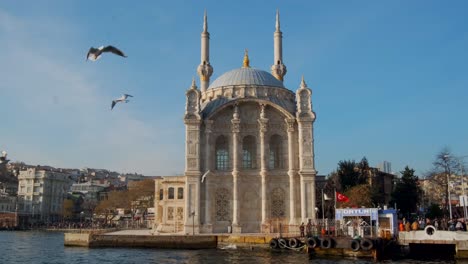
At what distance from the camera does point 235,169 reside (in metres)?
45.0

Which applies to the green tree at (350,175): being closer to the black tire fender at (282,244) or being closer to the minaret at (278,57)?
the minaret at (278,57)

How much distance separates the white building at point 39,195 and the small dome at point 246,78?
228ft

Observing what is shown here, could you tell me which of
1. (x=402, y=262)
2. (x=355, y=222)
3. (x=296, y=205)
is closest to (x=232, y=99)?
(x=296, y=205)

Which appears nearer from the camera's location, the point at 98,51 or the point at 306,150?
the point at 98,51

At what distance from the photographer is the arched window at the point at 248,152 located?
47688 millimetres

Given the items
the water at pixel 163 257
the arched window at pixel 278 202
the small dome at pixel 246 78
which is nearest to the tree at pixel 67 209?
the small dome at pixel 246 78

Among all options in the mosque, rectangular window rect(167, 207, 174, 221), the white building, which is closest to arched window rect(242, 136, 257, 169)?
the mosque

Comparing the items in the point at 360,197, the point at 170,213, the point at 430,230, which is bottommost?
the point at 430,230

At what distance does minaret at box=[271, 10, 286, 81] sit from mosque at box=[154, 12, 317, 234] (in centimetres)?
753

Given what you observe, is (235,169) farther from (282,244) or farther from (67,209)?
(67,209)

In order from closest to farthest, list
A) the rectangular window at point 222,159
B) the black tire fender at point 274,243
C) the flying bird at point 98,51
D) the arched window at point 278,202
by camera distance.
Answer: the flying bird at point 98,51
the black tire fender at point 274,243
the arched window at point 278,202
the rectangular window at point 222,159

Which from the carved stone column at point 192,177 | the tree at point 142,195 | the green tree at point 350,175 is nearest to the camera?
the carved stone column at point 192,177

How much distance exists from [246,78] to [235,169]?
968cm

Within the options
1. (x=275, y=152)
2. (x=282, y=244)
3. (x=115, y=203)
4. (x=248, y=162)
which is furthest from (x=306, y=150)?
(x=115, y=203)
